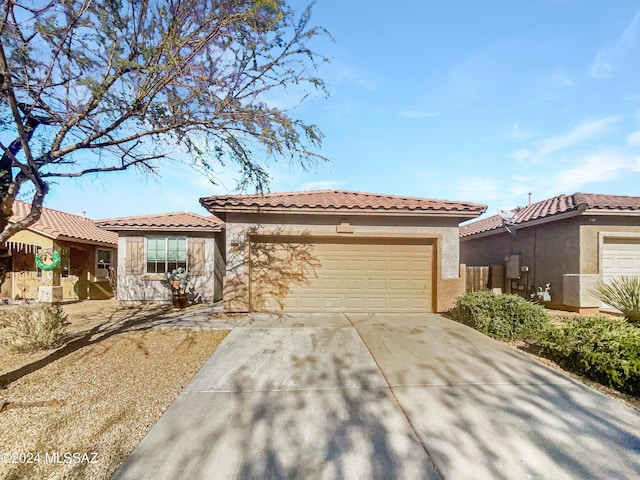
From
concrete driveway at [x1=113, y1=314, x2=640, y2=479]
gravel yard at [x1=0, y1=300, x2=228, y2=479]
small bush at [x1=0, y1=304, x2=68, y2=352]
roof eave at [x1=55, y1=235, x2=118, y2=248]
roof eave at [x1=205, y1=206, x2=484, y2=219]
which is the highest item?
roof eave at [x1=205, y1=206, x2=484, y2=219]

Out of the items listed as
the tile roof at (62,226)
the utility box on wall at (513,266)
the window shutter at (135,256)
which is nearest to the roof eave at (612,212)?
the utility box on wall at (513,266)

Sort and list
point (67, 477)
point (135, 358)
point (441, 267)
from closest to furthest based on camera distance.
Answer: point (67, 477) < point (135, 358) < point (441, 267)

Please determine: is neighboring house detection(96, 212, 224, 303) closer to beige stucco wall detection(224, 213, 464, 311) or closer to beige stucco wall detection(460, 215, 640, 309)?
beige stucco wall detection(224, 213, 464, 311)

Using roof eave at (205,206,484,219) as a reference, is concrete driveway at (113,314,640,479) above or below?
below

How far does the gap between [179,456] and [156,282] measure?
31.1 feet

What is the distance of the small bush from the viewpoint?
532 centimetres

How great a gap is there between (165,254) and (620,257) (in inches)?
587

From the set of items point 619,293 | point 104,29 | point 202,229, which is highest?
point 104,29

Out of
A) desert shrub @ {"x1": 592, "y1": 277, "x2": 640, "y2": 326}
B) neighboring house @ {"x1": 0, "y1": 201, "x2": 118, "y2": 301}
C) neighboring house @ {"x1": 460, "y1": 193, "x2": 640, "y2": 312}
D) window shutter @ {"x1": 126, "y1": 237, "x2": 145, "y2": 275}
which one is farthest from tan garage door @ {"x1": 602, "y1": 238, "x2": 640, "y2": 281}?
neighboring house @ {"x1": 0, "y1": 201, "x2": 118, "y2": 301}

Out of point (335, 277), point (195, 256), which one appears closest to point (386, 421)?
point (335, 277)

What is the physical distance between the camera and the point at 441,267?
28.6 feet

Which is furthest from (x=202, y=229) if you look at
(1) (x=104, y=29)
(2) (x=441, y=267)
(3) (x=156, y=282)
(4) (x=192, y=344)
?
(2) (x=441, y=267)

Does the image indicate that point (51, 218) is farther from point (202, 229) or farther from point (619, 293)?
point (619, 293)

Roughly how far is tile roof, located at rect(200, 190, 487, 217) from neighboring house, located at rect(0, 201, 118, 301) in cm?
773
